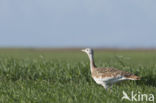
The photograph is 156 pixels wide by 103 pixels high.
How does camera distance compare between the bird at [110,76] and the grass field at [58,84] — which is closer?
the grass field at [58,84]

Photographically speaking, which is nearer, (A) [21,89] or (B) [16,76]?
(A) [21,89]

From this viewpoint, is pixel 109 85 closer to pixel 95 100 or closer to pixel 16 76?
pixel 95 100

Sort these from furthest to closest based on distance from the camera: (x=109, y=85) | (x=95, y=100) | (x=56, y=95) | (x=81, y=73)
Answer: (x=81, y=73), (x=109, y=85), (x=56, y=95), (x=95, y=100)

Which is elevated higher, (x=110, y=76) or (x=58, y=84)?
(x=110, y=76)

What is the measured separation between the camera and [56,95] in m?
11.1

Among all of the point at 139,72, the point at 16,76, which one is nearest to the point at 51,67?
the point at 16,76

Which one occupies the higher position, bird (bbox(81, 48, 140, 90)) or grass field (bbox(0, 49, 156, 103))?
bird (bbox(81, 48, 140, 90))

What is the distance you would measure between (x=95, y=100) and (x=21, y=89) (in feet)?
10.8

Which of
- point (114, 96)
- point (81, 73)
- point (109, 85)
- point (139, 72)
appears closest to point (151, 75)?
point (139, 72)

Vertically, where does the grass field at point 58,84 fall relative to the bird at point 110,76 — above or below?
below

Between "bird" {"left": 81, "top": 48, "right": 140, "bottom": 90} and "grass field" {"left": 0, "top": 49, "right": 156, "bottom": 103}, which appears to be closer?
"grass field" {"left": 0, "top": 49, "right": 156, "bottom": 103}

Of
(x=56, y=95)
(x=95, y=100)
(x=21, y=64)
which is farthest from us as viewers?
(x=21, y=64)

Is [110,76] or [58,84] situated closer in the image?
[110,76]

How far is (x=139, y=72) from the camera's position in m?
16.6
